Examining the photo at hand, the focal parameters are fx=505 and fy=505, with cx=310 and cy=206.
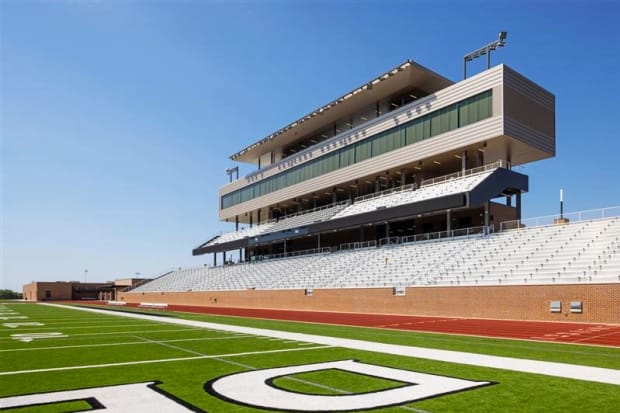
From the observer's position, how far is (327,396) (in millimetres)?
6289

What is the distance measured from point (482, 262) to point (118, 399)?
2189 centimetres

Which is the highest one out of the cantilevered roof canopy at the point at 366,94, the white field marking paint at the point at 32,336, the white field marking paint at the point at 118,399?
the cantilevered roof canopy at the point at 366,94

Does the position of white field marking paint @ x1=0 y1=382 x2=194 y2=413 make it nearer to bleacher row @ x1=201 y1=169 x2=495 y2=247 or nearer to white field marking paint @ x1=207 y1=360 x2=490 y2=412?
white field marking paint @ x1=207 y1=360 x2=490 y2=412

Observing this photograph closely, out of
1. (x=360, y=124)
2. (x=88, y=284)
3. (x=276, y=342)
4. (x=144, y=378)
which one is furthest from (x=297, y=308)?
(x=88, y=284)

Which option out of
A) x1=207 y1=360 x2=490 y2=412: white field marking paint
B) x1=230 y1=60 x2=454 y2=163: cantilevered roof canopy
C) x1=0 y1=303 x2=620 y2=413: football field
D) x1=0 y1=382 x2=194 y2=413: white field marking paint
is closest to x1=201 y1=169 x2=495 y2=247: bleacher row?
x1=230 y1=60 x2=454 y2=163: cantilevered roof canopy

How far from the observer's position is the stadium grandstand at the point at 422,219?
855 inches

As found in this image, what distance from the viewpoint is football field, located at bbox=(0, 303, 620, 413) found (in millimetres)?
5914

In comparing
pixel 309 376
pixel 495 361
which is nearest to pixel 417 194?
pixel 495 361

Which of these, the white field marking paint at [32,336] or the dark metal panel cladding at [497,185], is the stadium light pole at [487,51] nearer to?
the dark metal panel cladding at [497,185]

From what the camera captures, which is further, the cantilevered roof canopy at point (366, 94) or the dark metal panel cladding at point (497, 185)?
the cantilevered roof canopy at point (366, 94)

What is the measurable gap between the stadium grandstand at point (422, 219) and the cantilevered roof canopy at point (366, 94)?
142mm

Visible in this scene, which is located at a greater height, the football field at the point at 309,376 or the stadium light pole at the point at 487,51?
the stadium light pole at the point at 487,51

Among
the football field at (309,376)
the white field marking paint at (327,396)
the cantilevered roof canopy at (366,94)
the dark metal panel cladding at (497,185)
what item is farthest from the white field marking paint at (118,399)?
the cantilevered roof canopy at (366,94)

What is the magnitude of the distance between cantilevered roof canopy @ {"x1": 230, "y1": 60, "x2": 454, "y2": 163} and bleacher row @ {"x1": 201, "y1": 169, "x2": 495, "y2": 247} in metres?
7.75
